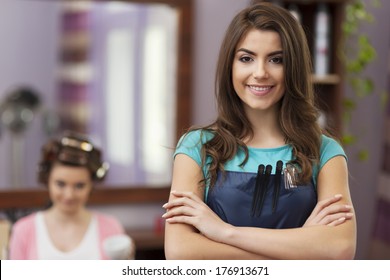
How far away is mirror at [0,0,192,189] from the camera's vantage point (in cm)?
283

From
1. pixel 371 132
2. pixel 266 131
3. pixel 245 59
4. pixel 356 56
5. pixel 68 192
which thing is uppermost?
pixel 356 56

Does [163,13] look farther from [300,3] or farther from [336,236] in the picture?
[336,236]

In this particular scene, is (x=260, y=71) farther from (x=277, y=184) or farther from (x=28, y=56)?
(x=28, y=56)

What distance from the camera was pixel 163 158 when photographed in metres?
3.07

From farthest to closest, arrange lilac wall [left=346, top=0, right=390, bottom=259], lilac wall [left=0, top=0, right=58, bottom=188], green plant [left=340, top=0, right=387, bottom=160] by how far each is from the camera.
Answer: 1. lilac wall [left=346, top=0, right=390, bottom=259]
2. green plant [left=340, top=0, right=387, bottom=160]
3. lilac wall [left=0, top=0, right=58, bottom=188]

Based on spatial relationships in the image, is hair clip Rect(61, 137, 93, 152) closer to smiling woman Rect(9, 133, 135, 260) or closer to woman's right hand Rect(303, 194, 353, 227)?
smiling woman Rect(9, 133, 135, 260)

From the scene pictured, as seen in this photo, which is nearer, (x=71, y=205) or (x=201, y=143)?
(x=201, y=143)

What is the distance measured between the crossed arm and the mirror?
1.84 metres

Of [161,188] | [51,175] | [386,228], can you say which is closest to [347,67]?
[386,228]

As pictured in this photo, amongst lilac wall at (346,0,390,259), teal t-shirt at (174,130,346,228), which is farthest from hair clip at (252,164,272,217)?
→ lilac wall at (346,0,390,259)

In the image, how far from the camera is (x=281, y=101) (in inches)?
41.9

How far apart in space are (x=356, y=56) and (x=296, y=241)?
2.28m

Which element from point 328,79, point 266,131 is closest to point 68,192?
point 266,131
